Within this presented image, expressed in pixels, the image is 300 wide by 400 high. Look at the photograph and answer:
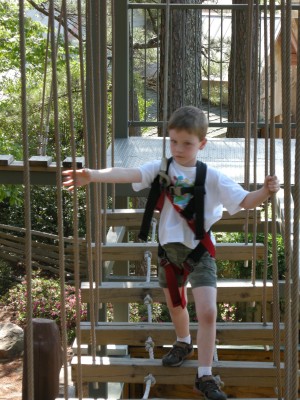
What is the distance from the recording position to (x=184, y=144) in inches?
139

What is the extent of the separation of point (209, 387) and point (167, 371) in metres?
0.36

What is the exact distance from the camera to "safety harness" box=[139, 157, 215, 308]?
11.8 ft

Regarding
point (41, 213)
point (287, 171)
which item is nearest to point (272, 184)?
point (287, 171)

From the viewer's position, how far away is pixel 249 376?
397cm

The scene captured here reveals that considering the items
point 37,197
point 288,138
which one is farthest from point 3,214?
point 288,138

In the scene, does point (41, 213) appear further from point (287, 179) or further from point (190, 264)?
point (287, 179)

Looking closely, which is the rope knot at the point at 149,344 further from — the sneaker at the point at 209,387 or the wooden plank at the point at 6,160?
the wooden plank at the point at 6,160

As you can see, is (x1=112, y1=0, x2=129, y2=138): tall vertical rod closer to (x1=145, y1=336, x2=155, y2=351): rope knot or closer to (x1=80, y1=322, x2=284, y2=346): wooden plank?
(x1=80, y1=322, x2=284, y2=346): wooden plank

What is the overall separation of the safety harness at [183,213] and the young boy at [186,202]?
14 mm

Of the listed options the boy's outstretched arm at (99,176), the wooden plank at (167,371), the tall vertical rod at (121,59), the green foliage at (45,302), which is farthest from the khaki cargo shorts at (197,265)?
the green foliage at (45,302)

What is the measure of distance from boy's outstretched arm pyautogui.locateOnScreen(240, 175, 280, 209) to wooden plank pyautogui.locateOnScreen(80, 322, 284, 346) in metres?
0.96

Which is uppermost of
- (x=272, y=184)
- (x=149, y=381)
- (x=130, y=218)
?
(x=272, y=184)

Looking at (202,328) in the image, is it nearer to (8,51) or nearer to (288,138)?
(288,138)

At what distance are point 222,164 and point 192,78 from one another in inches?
192
